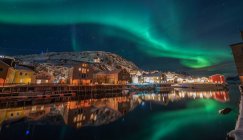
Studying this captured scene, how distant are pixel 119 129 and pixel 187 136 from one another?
28.4ft

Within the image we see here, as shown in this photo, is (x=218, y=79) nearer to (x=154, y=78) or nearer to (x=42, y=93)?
(x=154, y=78)

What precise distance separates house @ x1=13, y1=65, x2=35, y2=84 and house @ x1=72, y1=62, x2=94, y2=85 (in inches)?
622

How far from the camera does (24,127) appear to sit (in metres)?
19.8

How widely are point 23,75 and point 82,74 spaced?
75.3ft

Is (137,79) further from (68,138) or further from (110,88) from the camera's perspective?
(68,138)

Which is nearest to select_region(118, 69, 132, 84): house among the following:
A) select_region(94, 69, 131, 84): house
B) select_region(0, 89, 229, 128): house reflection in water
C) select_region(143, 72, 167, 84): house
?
select_region(94, 69, 131, 84): house

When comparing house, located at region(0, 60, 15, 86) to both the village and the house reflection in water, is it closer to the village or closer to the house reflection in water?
the village

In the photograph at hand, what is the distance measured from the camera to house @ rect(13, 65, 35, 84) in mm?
48612

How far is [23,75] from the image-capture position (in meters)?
50.5

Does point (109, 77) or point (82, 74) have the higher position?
point (82, 74)

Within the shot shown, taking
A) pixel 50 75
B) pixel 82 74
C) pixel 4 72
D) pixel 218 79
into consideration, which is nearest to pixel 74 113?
pixel 4 72

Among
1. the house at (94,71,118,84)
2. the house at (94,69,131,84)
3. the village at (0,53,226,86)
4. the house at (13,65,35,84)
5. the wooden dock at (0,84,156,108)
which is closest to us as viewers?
the wooden dock at (0,84,156,108)

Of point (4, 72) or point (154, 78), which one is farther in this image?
point (154, 78)

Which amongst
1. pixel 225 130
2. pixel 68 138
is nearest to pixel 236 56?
pixel 225 130
